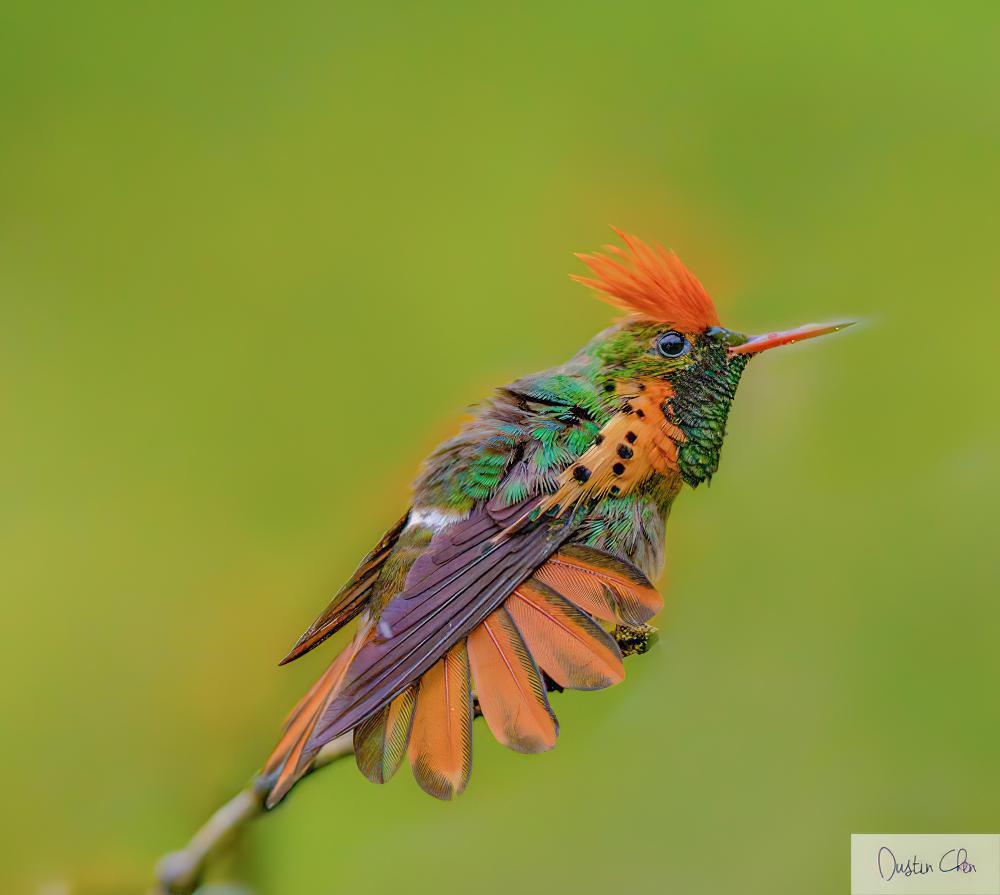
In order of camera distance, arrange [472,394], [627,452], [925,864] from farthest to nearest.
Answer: [472,394] → [925,864] → [627,452]

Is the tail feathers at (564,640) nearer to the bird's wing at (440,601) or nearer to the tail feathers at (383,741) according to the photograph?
the bird's wing at (440,601)

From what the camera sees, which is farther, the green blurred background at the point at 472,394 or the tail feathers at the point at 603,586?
the green blurred background at the point at 472,394

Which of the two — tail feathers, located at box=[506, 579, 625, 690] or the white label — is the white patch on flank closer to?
tail feathers, located at box=[506, 579, 625, 690]

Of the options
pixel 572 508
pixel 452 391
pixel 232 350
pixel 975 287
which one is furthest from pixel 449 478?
pixel 975 287

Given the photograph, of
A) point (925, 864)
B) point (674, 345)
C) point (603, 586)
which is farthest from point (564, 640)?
point (925, 864)

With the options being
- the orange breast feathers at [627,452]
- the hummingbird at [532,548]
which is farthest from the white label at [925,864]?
the orange breast feathers at [627,452]

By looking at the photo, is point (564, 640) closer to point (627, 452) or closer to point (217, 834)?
point (627, 452)
